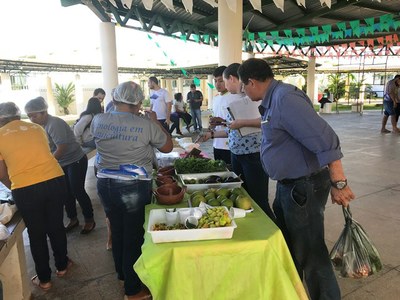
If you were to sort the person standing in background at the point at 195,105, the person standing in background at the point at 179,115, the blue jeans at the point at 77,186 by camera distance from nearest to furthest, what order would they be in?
the blue jeans at the point at 77,186
the person standing in background at the point at 179,115
the person standing in background at the point at 195,105

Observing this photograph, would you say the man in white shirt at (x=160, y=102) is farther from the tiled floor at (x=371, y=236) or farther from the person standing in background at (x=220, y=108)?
the person standing in background at (x=220, y=108)

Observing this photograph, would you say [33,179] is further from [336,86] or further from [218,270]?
[336,86]

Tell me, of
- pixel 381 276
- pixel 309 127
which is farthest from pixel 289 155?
pixel 381 276

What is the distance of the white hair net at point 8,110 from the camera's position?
2.54m

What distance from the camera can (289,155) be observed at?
1.97 m

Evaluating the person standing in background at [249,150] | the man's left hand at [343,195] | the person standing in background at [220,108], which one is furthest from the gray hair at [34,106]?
the man's left hand at [343,195]

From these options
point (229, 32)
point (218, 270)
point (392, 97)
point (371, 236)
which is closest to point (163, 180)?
point (218, 270)

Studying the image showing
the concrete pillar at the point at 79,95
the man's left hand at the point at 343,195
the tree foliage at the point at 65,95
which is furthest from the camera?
the tree foliage at the point at 65,95

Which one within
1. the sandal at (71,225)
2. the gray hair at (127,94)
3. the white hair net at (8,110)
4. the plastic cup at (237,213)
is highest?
the gray hair at (127,94)

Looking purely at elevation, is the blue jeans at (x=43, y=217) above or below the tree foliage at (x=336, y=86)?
below

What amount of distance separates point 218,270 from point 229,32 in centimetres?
596

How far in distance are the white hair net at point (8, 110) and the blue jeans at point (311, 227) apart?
6.85ft

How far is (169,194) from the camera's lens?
7.66 ft

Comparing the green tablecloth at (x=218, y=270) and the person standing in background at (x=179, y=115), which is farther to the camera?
the person standing in background at (x=179, y=115)
